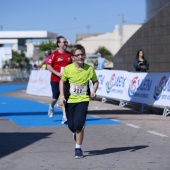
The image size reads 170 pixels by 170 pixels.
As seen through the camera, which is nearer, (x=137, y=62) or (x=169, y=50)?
(x=137, y=62)

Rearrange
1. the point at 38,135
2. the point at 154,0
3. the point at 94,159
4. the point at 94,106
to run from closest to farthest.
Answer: the point at 94,159
the point at 38,135
the point at 94,106
the point at 154,0

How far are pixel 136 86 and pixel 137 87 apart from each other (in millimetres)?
100

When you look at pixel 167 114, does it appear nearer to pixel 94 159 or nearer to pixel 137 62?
pixel 137 62

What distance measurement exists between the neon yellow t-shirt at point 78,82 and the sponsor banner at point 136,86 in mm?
6662

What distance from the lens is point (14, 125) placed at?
13781 millimetres

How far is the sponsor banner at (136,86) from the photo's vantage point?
16219 millimetres

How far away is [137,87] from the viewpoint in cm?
1802

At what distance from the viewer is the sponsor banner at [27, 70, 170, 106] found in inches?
639

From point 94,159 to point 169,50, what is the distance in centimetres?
1884

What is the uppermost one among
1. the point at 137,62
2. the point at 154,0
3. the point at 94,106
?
the point at 154,0

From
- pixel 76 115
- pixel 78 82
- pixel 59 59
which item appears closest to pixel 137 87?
pixel 59 59

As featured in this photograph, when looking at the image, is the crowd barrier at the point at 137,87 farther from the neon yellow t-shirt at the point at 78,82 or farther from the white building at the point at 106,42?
the white building at the point at 106,42

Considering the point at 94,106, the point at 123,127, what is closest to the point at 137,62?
the point at 94,106

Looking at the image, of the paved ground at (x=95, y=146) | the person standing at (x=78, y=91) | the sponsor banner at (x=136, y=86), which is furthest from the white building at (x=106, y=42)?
the person standing at (x=78, y=91)
